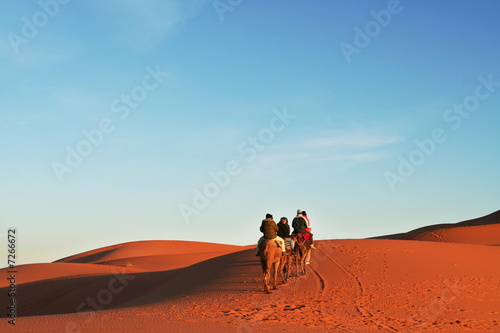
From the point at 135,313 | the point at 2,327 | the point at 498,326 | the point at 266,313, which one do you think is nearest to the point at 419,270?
the point at 498,326

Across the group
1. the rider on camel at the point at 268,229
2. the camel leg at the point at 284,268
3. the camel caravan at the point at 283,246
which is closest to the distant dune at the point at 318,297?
the camel leg at the point at 284,268

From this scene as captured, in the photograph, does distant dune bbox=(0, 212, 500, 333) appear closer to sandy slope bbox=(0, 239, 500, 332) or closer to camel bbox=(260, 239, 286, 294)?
sandy slope bbox=(0, 239, 500, 332)

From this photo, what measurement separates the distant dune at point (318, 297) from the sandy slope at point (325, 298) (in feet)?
0.10

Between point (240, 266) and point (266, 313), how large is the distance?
23.8 ft

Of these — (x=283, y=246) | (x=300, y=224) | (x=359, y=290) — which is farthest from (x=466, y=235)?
(x=283, y=246)

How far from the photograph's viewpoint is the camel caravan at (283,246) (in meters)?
18.0

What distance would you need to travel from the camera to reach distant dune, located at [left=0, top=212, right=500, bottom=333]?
14.3 meters

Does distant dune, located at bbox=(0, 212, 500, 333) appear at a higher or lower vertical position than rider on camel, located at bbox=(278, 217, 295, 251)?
lower

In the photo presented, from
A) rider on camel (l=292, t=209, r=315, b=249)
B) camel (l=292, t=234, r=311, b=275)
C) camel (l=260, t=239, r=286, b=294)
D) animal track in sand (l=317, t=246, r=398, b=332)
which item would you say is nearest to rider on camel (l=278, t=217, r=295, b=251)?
camel (l=292, t=234, r=311, b=275)

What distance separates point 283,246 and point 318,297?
213cm

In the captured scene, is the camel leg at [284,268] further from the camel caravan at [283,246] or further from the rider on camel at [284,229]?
the rider on camel at [284,229]

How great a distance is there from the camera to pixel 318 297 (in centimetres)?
1736

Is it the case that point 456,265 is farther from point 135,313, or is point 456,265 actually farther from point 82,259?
point 82,259

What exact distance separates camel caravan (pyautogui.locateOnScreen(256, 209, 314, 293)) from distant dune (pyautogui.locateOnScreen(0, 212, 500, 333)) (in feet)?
1.81
